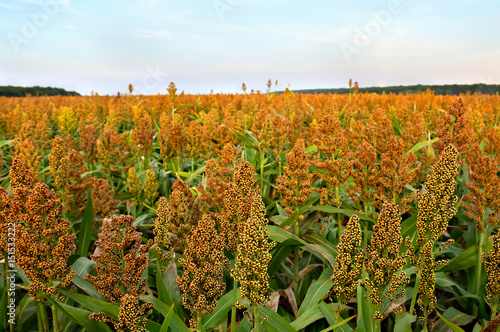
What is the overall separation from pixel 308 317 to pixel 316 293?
0.98 ft

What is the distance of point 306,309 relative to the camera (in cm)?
266

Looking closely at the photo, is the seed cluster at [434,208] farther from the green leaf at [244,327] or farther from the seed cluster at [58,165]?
the seed cluster at [58,165]

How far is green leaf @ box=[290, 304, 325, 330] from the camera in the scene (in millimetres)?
2414

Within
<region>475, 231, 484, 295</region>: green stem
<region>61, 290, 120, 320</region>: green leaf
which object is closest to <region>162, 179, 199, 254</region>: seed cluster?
<region>61, 290, 120, 320</region>: green leaf

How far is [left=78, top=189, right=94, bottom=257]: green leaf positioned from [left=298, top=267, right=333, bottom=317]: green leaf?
2151mm

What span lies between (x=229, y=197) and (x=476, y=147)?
105 inches

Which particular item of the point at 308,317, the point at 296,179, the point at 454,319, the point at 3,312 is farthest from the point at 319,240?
the point at 3,312

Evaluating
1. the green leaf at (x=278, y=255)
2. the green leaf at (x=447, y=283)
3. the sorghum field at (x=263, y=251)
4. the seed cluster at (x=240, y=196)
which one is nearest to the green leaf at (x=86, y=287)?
the sorghum field at (x=263, y=251)

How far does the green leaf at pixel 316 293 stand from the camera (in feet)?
8.79

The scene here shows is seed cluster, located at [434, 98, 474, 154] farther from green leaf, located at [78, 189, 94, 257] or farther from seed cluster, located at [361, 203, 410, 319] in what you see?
green leaf, located at [78, 189, 94, 257]

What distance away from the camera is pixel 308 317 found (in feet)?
8.14

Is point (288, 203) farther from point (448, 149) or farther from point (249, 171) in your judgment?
point (448, 149)

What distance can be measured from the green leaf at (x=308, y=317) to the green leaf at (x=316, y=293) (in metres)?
0.08

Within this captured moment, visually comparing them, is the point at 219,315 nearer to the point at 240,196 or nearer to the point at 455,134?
the point at 240,196
